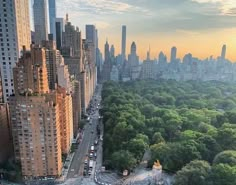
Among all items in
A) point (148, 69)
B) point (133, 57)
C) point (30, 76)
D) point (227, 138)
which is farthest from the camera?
point (133, 57)

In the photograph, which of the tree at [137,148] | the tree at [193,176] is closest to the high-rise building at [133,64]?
the tree at [137,148]

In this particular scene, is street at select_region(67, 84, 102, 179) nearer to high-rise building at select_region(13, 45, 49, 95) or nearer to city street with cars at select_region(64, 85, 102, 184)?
city street with cars at select_region(64, 85, 102, 184)

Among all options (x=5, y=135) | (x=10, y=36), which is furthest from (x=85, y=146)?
(x=10, y=36)

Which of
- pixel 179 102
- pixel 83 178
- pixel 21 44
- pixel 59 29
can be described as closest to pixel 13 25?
pixel 21 44

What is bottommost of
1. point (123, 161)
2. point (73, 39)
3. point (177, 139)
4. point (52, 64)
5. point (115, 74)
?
point (115, 74)

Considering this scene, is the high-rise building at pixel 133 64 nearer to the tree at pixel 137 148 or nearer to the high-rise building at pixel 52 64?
the high-rise building at pixel 52 64

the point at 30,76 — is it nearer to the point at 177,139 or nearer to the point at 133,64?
the point at 177,139
